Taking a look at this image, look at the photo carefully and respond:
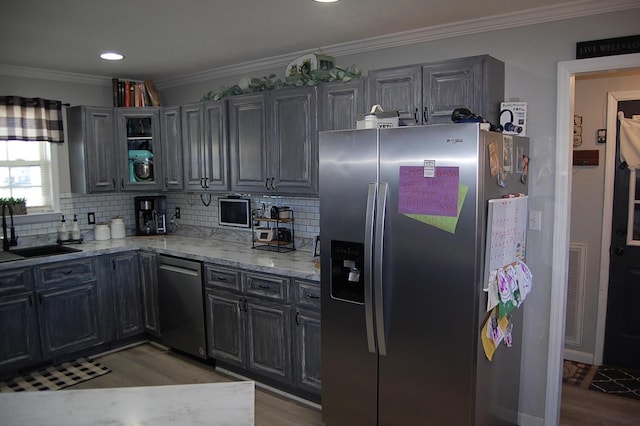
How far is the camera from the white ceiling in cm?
253

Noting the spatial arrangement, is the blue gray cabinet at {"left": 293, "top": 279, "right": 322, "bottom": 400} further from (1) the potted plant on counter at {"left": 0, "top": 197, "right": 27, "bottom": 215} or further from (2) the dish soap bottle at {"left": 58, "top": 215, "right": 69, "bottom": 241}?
(1) the potted plant on counter at {"left": 0, "top": 197, "right": 27, "bottom": 215}

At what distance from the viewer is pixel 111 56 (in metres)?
3.66

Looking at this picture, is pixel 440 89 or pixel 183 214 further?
pixel 183 214

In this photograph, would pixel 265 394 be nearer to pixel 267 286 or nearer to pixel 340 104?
pixel 267 286

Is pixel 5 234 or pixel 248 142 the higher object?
pixel 248 142

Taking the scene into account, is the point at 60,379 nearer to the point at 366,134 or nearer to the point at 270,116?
the point at 270,116

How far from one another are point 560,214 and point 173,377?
2.97 metres

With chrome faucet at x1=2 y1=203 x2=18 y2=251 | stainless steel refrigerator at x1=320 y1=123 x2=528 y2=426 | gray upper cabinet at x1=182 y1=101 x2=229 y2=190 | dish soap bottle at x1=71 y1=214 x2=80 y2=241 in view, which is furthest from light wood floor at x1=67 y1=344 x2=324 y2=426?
gray upper cabinet at x1=182 y1=101 x2=229 y2=190

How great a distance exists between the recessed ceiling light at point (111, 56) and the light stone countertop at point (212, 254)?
5.13 feet

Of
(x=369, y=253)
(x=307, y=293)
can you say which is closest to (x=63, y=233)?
(x=307, y=293)

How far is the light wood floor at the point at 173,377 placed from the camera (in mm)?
3088

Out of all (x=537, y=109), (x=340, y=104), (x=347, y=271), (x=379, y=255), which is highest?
(x=340, y=104)

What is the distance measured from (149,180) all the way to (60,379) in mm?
1835

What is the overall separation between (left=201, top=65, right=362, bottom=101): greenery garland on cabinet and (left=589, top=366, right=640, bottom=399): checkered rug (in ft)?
9.39
